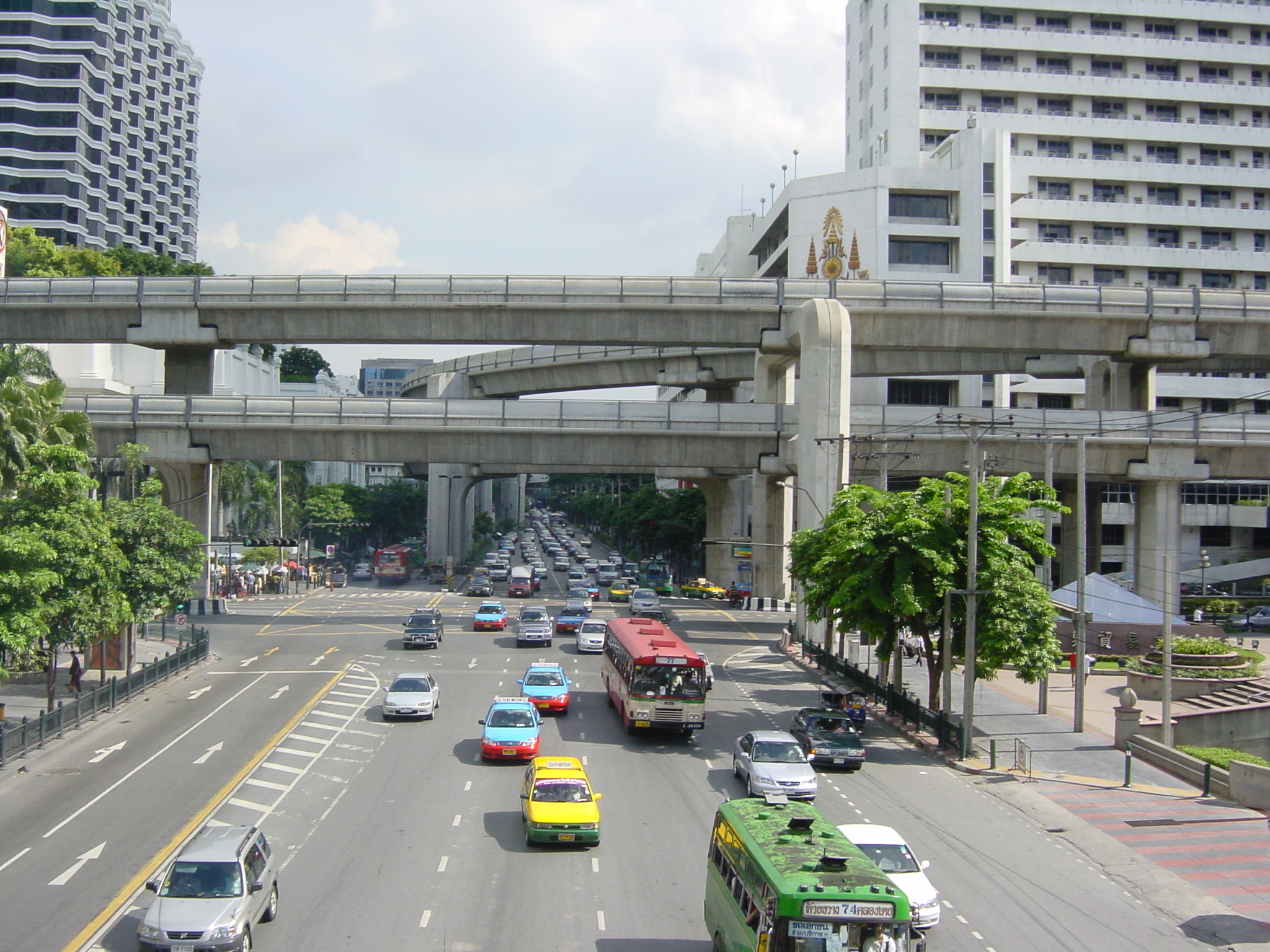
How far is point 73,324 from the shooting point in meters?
59.4

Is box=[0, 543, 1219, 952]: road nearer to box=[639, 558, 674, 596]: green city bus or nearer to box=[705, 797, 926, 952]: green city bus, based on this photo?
box=[705, 797, 926, 952]: green city bus

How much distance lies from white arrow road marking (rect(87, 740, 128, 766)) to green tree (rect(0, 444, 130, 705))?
355 centimetres

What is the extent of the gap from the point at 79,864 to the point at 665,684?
1700cm

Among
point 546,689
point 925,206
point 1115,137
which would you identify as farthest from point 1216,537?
point 546,689

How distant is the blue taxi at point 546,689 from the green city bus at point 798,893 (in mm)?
21079

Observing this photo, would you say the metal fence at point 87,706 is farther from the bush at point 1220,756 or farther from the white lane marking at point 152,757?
the bush at point 1220,756

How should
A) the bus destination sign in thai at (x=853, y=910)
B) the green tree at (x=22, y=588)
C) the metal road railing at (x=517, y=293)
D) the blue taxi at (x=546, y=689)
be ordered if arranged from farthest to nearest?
1. the metal road railing at (x=517, y=293)
2. the blue taxi at (x=546, y=689)
3. the green tree at (x=22, y=588)
4. the bus destination sign in thai at (x=853, y=910)

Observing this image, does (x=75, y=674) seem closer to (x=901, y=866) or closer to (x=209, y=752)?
(x=209, y=752)

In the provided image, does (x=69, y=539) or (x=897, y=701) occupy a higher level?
(x=69, y=539)

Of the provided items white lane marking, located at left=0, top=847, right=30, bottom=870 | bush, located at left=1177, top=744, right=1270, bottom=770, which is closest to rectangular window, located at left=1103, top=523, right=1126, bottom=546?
bush, located at left=1177, top=744, right=1270, bottom=770

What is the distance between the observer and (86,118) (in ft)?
433

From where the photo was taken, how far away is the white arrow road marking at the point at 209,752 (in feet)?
103

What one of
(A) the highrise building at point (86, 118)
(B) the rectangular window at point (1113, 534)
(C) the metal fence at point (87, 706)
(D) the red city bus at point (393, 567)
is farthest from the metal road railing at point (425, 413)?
(A) the highrise building at point (86, 118)

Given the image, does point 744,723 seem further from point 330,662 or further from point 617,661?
point 330,662
